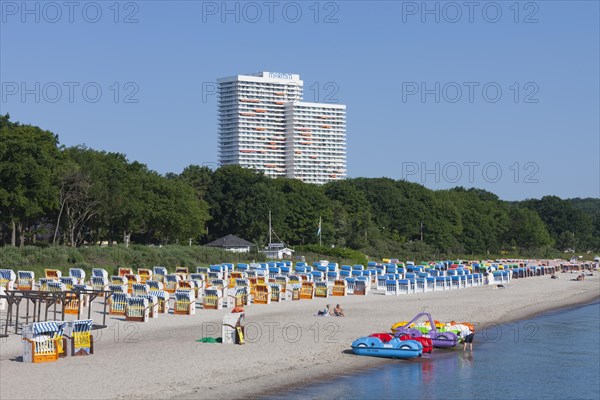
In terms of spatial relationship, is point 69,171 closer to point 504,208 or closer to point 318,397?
point 318,397

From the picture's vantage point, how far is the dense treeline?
61.3 m

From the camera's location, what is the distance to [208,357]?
81.6 feet

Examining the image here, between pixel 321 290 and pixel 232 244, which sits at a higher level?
pixel 232 244

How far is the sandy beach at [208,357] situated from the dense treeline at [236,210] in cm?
2698

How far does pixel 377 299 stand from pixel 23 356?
2836 centimetres

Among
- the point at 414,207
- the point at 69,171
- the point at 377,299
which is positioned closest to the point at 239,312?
the point at 377,299

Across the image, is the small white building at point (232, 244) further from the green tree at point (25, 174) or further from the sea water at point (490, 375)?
the sea water at point (490, 375)

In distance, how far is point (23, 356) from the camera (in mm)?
22422

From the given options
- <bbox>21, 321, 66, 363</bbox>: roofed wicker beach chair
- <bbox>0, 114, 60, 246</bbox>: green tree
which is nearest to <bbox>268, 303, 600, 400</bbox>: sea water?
<bbox>21, 321, 66, 363</bbox>: roofed wicker beach chair

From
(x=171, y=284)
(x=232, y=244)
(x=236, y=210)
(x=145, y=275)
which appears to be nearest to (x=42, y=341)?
(x=171, y=284)

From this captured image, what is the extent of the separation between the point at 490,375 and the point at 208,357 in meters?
8.85

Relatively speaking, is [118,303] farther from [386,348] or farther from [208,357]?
[386,348]

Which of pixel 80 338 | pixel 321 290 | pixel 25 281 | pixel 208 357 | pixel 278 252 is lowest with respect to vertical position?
pixel 208 357

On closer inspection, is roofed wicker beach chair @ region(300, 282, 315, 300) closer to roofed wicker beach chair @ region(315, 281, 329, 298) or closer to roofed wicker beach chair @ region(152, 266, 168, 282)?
roofed wicker beach chair @ region(315, 281, 329, 298)
